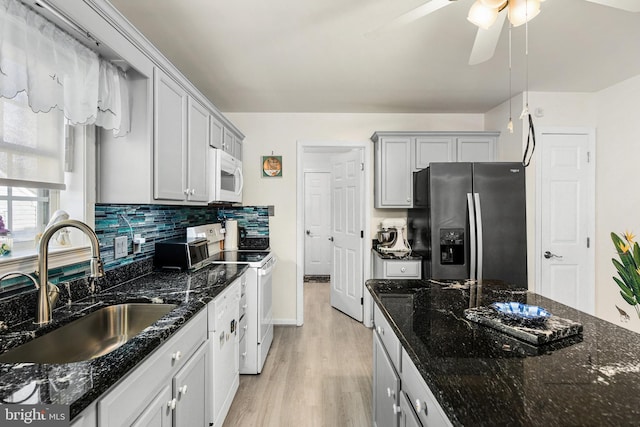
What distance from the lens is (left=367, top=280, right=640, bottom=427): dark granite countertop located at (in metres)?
0.67

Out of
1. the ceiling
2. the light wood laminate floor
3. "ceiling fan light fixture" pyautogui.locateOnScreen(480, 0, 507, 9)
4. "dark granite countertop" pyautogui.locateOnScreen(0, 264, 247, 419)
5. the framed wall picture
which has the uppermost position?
the ceiling

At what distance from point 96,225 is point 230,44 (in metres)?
1.48

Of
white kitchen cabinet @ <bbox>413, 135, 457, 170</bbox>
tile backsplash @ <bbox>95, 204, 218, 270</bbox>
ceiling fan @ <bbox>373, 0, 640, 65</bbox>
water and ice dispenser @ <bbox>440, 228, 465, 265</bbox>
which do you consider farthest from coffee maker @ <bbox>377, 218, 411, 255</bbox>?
ceiling fan @ <bbox>373, 0, 640, 65</bbox>

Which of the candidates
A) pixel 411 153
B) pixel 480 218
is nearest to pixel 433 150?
pixel 411 153

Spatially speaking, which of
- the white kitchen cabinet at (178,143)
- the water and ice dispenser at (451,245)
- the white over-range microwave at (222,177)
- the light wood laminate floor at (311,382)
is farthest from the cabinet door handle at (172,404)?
the water and ice dispenser at (451,245)

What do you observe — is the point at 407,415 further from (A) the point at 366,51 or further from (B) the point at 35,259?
(A) the point at 366,51

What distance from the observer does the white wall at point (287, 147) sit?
143 inches

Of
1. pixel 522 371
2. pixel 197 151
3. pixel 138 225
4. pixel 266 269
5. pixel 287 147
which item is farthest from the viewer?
pixel 287 147

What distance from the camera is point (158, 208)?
2365 millimetres

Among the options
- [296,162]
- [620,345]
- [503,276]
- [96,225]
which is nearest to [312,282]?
[296,162]

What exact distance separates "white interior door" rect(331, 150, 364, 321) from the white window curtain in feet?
8.59

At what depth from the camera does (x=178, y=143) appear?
76.3 inches

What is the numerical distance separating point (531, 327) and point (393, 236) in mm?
2467

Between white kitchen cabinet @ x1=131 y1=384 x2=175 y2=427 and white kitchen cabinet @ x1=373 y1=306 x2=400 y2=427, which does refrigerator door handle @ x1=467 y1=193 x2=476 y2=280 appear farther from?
white kitchen cabinet @ x1=131 y1=384 x2=175 y2=427
